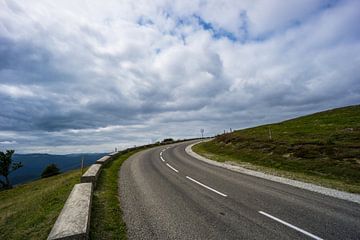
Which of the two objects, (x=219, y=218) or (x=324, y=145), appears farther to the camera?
(x=324, y=145)

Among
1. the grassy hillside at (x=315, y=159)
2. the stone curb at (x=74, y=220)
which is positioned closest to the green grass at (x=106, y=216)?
the stone curb at (x=74, y=220)

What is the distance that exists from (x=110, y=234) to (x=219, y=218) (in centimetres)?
322

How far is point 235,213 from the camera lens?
23.4ft

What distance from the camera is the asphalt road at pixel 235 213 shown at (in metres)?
5.69

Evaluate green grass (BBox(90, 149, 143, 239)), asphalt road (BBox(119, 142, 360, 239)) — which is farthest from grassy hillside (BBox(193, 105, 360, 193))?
green grass (BBox(90, 149, 143, 239))

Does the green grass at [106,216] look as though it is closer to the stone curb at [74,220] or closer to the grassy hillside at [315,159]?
the stone curb at [74,220]

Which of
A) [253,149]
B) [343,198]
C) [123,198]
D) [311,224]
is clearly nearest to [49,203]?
[123,198]

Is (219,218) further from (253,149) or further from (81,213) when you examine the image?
(253,149)

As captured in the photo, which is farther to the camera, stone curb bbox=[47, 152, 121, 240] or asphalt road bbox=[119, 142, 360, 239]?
asphalt road bbox=[119, 142, 360, 239]

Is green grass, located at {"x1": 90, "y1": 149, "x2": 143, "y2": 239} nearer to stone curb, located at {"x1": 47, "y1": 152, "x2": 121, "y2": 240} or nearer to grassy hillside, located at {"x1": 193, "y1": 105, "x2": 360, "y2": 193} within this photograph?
stone curb, located at {"x1": 47, "y1": 152, "x2": 121, "y2": 240}

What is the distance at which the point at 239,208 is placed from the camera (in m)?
7.59

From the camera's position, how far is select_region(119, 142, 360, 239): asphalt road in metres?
5.69

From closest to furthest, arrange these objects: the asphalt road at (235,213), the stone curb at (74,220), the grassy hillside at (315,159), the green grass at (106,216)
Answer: the stone curb at (74,220) < the asphalt road at (235,213) < the green grass at (106,216) < the grassy hillside at (315,159)

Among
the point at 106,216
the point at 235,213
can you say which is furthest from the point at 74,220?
the point at 235,213
